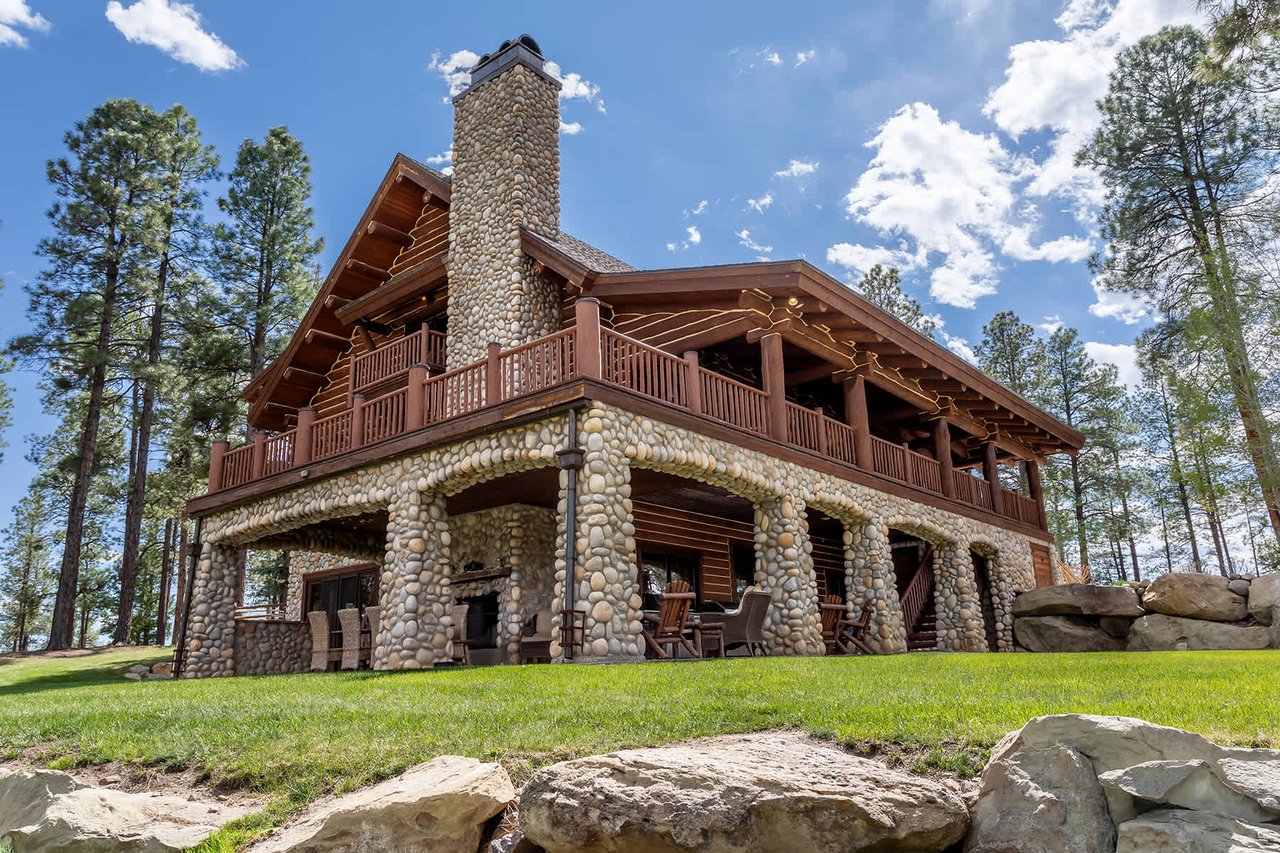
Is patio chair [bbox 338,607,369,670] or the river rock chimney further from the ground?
the river rock chimney

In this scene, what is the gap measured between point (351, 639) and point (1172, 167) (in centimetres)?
2465

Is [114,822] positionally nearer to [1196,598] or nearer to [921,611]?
[921,611]

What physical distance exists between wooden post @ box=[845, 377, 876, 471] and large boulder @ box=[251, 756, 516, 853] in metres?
12.1

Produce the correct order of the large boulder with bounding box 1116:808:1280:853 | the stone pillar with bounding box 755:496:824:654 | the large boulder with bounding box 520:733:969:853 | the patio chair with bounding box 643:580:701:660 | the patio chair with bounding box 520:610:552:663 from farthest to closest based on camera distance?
the stone pillar with bounding box 755:496:824:654
the patio chair with bounding box 520:610:552:663
the patio chair with bounding box 643:580:701:660
the large boulder with bounding box 520:733:969:853
the large boulder with bounding box 1116:808:1280:853

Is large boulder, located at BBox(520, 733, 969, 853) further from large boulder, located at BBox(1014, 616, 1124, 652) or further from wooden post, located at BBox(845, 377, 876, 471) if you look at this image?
large boulder, located at BBox(1014, 616, 1124, 652)

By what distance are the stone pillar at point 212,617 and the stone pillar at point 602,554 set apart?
331 inches

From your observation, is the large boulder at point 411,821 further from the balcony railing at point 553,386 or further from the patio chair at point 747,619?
the patio chair at point 747,619

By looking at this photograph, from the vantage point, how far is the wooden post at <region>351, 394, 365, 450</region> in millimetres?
13977

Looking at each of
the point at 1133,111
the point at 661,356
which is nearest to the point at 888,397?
the point at 661,356

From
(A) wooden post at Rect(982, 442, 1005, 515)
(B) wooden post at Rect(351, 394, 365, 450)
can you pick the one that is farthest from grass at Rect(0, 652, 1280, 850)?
(A) wooden post at Rect(982, 442, 1005, 515)

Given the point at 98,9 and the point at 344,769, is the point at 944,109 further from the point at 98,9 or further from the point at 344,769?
the point at 344,769

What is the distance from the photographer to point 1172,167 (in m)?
25.9

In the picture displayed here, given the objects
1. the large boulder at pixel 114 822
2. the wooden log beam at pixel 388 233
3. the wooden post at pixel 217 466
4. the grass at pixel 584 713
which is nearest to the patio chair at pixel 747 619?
the grass at pixel 584 713

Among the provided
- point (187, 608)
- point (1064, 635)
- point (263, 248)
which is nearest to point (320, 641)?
point (187, 608)
